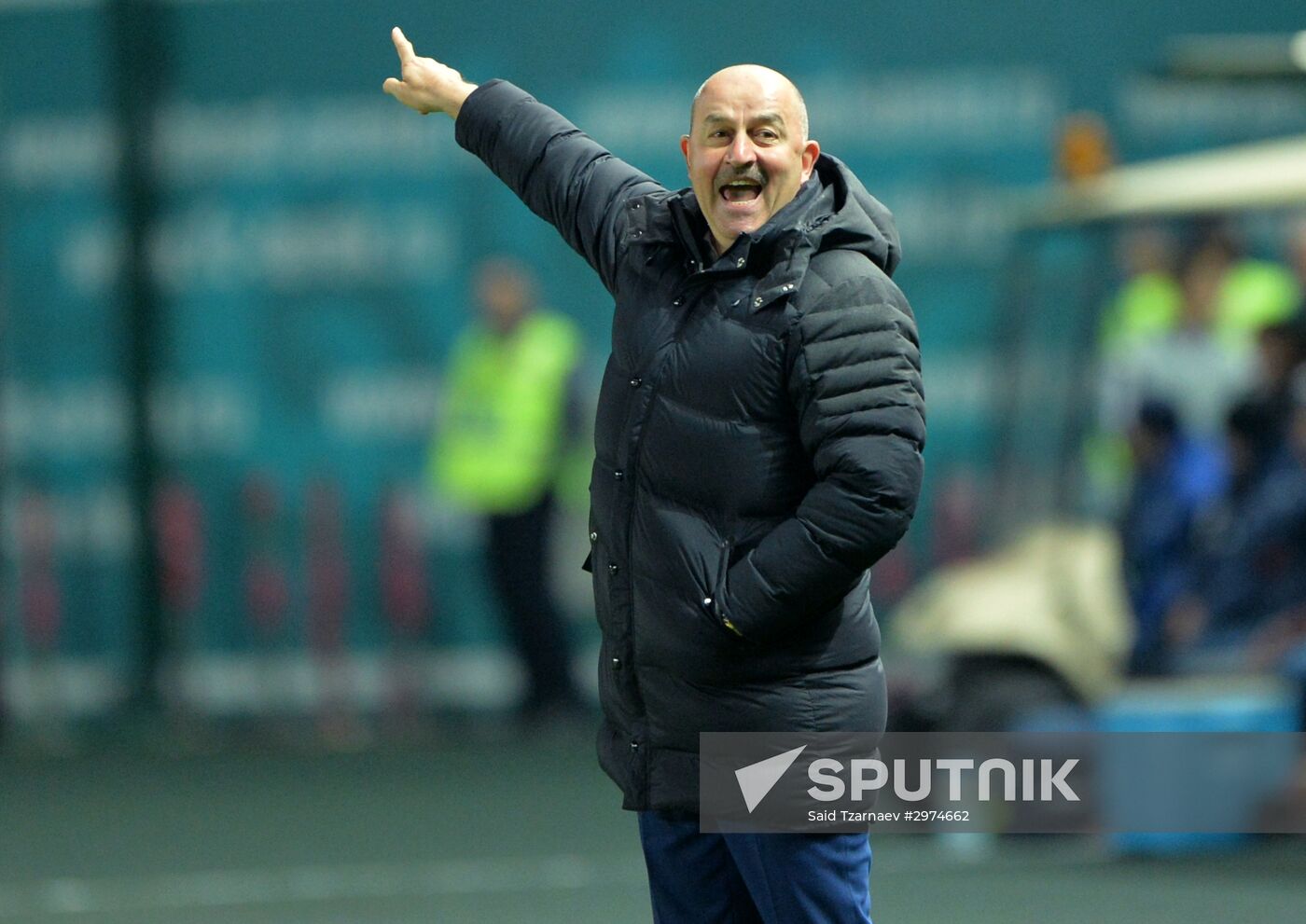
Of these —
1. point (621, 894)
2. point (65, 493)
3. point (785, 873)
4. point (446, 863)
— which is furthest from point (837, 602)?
point (65, 493)

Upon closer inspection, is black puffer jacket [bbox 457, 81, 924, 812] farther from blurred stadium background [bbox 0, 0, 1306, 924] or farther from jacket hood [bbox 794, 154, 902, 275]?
blurred stadium background [bbox 0, 0, 1306, 924]

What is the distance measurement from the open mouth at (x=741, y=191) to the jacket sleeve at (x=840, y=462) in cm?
20

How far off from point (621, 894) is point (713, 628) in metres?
3.97

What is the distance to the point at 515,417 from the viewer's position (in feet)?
38.1

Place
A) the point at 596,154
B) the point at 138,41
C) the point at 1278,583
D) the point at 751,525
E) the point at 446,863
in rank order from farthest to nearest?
the point at 138,41, the point at 446,863, the point at 1278,583, the point at 596,154, the point at 751,525

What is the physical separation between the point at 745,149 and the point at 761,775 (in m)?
0.94

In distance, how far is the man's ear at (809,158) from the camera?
153 inches

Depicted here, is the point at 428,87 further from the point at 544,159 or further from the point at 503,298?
the point at 503,298

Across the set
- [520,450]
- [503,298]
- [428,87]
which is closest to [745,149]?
[428,87]

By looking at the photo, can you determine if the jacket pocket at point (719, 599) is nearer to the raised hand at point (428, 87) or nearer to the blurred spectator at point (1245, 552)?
the raised hand at point (428, 87)

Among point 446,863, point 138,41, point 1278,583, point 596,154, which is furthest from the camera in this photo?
point 138,41

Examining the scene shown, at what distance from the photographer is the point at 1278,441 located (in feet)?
24.9

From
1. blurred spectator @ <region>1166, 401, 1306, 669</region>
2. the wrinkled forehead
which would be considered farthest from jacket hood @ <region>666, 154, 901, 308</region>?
blurred spectator @ <region>1166, 401, 1306, 669</region>

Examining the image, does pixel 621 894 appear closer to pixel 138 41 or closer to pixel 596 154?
pixel 596 154
